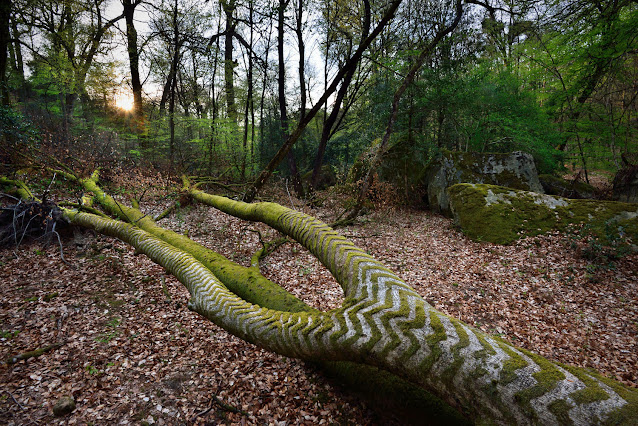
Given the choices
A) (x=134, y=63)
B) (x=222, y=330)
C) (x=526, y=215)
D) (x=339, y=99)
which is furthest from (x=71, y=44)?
(x=526, y=215)

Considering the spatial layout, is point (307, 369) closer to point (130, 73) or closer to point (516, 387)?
point (516, 387)

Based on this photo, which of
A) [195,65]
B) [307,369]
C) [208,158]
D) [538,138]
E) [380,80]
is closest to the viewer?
[307,369]

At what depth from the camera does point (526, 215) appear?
6938 mm

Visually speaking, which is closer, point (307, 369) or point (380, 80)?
point (307, 369)

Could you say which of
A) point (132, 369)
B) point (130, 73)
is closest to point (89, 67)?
point (130, 73)

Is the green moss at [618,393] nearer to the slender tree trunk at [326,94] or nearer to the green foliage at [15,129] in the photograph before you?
the slender tree trunk at [326,94]

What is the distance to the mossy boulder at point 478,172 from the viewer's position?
941 centimetres

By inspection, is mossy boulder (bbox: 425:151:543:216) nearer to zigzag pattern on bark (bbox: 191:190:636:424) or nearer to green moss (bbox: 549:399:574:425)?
zigzag pattern on bark (bbox: 191:190:636:424)

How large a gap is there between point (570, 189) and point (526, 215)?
523cm

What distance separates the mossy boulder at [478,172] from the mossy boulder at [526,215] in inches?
70.8

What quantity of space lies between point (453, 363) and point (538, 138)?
12.8 metres

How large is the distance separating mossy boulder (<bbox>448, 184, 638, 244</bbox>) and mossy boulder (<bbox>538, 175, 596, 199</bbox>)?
409 centimetres

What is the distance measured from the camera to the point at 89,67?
13398 millimetres

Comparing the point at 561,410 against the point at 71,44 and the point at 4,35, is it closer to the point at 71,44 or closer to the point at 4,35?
the point at 4,35
